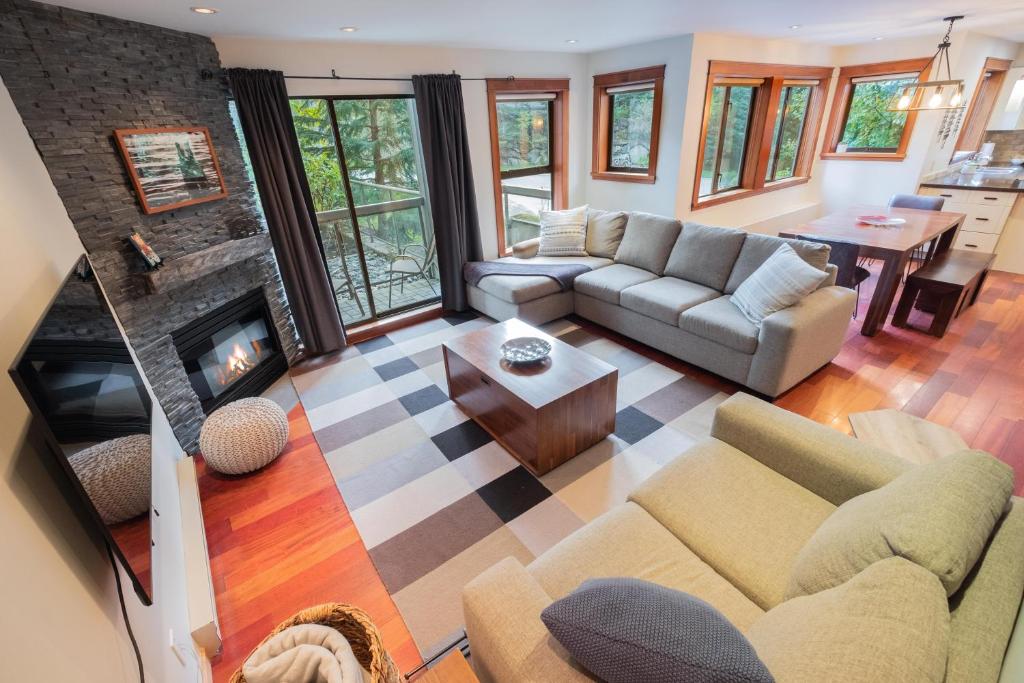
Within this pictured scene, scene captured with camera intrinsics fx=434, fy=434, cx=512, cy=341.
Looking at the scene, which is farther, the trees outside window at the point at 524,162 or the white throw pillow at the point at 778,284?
the trees outside window at the point at 524,162

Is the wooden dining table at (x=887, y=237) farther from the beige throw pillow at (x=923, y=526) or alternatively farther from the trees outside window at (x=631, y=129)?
the beige throw pillow at (x=923, y=526)

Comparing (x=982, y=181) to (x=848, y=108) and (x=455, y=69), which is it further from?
(x=455, y=69)

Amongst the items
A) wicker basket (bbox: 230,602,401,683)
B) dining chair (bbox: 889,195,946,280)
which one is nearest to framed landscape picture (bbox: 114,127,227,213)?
wicker basket (bbox: 230,602,401,683)

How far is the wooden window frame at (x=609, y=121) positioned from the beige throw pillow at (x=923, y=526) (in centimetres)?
380

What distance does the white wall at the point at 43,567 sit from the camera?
2.26ft

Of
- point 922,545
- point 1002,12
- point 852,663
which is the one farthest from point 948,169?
point 852,663

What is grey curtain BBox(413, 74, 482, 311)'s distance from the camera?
3645mm

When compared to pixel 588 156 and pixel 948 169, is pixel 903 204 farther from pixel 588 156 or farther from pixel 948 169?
pixel 588 156

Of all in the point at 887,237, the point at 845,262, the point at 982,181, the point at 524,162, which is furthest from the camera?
the point at 524,162

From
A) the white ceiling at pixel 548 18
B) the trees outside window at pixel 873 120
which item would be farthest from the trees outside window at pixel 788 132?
the white ceiling at pixel 548 18

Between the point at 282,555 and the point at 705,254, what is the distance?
334 centimetres

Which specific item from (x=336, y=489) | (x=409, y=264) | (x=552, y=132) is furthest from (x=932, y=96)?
(x=336, y=489)

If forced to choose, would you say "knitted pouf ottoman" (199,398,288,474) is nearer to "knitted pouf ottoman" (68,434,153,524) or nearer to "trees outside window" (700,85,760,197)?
"knitted pouf ottoman" (68,434,153,524)

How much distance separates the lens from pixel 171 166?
2.48 m
